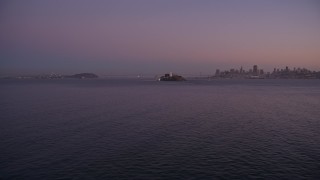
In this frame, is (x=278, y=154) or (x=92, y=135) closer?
(x=278, y=154)

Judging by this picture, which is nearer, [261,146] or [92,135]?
[261,146]

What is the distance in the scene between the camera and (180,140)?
3591 centimetres

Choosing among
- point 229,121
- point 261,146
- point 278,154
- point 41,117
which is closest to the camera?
point 278,154

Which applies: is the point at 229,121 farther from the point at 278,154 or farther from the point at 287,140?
the point at 278,154

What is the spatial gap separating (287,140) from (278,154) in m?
6.39

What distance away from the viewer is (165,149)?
1262 inches

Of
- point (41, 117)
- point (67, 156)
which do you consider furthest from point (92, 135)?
point (41, 117)

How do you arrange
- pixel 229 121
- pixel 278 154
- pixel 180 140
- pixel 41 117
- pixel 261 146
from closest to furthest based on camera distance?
pixel 278 154 → pixel 261 146 → pixel 180 140 → pixel 229 121 → pixel 41 117

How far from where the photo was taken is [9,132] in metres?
39.8

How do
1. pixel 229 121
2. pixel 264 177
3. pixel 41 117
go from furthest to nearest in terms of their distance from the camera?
pixel 41 117, pixel 229 121, pixel 264 177

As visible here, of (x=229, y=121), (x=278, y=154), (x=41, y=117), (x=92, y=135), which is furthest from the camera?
(x=41, y=117)

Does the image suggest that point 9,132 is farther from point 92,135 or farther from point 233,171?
point 233,171

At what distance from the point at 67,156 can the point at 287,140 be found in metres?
23.0

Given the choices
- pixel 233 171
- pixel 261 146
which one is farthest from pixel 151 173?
pixel 261 146
